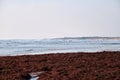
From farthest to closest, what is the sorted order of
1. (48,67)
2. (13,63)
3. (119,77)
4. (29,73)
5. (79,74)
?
(13,63)
(48,67)
(29,73)
(79,74)
(119,77)

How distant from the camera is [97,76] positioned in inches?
493

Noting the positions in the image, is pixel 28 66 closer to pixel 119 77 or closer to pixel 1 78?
pixel 1 78

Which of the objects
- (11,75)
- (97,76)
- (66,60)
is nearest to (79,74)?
(97,76)

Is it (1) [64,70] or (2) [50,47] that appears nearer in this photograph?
(1) [64,70]

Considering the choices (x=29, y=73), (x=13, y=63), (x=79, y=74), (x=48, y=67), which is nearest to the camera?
(x=79, y=74)

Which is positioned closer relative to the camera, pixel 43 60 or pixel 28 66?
pixel 28 66

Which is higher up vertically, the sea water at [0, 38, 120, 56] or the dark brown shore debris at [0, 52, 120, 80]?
the sea water at [0, 38, 120, 56]

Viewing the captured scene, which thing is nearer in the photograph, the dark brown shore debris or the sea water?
the dark brown shore debris

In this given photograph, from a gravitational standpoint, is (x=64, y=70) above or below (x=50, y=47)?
below

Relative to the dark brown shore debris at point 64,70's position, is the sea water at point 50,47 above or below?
above

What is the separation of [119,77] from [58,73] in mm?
2801

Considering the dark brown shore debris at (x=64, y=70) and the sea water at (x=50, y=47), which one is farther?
the sea water at (x=50, y=47)

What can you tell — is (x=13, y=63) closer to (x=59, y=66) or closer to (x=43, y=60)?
(x=43, y=60)

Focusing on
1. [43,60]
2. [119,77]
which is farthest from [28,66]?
[119,77]
